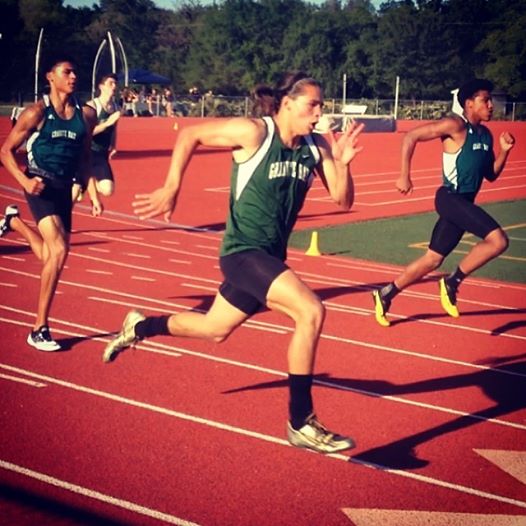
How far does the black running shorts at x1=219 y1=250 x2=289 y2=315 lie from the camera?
217 inches

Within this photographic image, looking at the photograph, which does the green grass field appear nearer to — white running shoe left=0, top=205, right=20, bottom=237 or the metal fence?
white running shoe left=0, top=205, right=20, bottom=237

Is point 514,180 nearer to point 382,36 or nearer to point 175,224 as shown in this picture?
point 175,224

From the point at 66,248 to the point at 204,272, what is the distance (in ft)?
15.3

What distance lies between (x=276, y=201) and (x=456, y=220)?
170 inches

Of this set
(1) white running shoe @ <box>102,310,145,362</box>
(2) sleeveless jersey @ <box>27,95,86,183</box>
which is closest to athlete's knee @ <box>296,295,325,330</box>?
(1) white running shoe @ <box>102,310,145,362</box>

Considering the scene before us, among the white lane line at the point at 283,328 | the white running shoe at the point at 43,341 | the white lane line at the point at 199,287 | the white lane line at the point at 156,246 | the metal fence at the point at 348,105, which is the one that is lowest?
the white lane line at the point at 156,246

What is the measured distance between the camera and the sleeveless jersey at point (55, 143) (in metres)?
8.10

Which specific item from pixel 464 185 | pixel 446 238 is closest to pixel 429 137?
pixel 464 185

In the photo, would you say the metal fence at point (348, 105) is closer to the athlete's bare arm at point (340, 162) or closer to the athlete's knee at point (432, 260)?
the athlete's knee at point (432, 260)

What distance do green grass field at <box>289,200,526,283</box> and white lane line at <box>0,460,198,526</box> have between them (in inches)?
361

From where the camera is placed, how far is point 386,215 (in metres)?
20.4

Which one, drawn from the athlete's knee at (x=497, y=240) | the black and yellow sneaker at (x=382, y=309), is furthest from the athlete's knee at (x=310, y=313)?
the athlete's knee at (x=497, y=240)

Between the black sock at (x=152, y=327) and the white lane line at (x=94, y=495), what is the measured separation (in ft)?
4.54

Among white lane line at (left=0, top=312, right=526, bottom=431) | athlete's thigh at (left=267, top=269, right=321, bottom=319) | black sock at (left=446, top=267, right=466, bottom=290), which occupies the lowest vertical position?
white lane line at (left=0, top=312, right=526, bottom=431)
